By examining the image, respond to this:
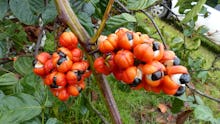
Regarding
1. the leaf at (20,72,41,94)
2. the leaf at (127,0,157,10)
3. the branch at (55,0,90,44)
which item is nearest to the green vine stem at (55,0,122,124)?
the branch at (55,0,90,44)

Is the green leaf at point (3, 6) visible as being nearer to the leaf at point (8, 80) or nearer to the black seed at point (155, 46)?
the leaf at point (8, 80)

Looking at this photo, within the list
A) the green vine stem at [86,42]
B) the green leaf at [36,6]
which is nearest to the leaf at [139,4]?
the green vine stem at [86,42]

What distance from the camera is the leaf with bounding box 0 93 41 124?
3.14 ft

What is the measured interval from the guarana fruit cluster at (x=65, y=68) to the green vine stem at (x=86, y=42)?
0.03m

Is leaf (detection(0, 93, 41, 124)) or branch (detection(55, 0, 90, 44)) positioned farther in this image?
leaf (detection(0, 93, 41, 124))

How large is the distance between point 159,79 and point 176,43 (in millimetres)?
1243

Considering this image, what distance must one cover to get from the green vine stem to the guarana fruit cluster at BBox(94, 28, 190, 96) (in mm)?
23

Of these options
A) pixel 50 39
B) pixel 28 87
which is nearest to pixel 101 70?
pixel 28 87

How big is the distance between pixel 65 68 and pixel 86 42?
93 mm

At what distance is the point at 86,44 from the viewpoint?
72 cm

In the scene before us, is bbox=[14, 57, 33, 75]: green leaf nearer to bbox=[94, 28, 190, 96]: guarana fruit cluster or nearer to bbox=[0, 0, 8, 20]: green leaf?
bbox=[0, 0, 8, 20]: green leaf

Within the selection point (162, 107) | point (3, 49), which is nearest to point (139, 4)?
point (3, 49)

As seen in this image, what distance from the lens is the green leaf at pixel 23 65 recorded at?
1.26m

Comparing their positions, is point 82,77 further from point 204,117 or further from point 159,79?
point 204,117
